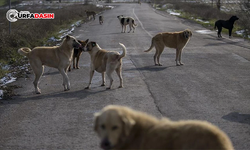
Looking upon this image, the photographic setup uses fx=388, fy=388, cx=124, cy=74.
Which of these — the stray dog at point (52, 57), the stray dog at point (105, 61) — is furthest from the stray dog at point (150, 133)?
the stray dog at point (52, 57)

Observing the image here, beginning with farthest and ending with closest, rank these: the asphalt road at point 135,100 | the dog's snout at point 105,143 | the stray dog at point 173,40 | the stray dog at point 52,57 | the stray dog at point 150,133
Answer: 1. the stray dog at point 173,40
2. the stray dog at point 52,57
3. the asphalt road at point 135,100
4. the dog's snout at point 105,143
5. the stray dog at point 150,133

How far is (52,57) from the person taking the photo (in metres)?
11.4

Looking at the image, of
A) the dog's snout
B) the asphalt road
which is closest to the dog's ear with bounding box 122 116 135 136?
the dog's snout

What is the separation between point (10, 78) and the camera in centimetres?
1323

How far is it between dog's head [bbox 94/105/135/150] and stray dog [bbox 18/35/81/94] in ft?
24.5

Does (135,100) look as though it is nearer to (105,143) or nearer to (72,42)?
(72,42)

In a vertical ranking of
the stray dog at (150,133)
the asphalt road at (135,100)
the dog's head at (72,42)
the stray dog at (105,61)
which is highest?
the stray dog at (150,133)

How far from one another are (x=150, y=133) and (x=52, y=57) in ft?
26.1

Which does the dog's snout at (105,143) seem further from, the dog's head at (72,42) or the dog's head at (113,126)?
the dog's head at (72,42)

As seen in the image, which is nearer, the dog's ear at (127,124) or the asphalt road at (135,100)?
the dog's ear at (127,124)

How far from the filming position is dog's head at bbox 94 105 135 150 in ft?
12.4

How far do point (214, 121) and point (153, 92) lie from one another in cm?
293

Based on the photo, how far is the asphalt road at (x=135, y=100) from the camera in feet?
23.8

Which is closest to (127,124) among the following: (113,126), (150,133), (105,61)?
(113,126)
